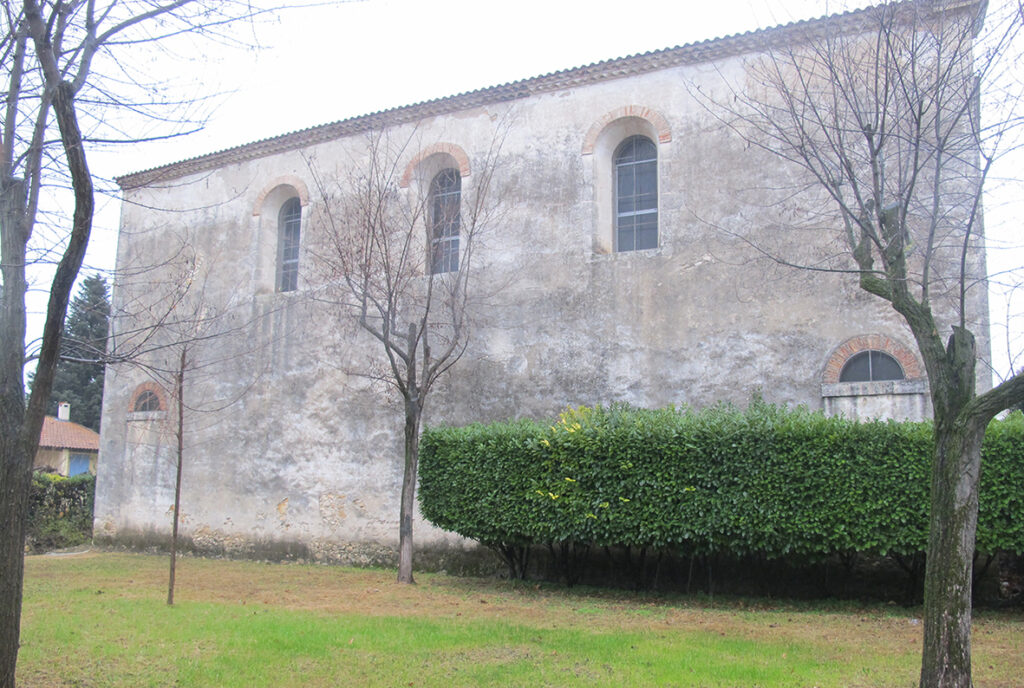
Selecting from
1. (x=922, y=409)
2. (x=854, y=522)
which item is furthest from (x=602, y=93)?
(x=854, y=522)

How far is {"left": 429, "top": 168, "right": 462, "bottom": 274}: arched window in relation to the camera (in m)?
13.7

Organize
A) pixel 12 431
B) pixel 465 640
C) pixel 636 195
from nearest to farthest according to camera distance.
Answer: pixel 12 431 < pixel 465 640 < pixel 636 195

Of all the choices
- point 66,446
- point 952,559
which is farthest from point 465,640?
point 66,446

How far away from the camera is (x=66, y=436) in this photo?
3038 centimetres

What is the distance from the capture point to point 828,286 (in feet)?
36.0

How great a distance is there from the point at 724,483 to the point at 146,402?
12.6 m

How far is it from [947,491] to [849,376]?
5508 millimetres

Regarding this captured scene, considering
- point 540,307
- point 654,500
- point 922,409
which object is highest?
point 540,307

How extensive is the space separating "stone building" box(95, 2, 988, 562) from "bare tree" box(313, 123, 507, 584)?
17 cm

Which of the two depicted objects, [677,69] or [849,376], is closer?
[849,376]

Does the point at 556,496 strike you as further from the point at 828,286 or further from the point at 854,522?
the point at 828,286

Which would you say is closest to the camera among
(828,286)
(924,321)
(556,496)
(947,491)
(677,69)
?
(947,491)

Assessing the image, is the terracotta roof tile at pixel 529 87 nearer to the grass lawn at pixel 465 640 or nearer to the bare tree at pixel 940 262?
the bare tree at pixel 940 262

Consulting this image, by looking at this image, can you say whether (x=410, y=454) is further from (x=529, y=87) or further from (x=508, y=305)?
(x=529, y=87)
